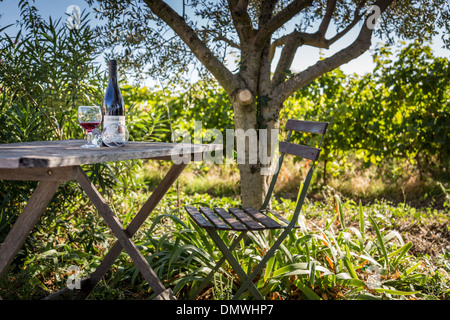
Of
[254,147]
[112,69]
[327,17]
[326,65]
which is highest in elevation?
[327,17]

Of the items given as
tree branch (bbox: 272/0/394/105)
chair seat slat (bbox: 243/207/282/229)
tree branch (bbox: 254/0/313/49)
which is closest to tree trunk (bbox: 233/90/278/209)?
tree branch (bbox: 272/0/394/105)

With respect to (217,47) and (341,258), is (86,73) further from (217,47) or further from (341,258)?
(341,258)

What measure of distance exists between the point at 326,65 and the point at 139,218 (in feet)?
6.84

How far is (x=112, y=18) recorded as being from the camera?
3463 mm

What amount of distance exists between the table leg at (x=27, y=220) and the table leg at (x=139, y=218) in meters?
0.69

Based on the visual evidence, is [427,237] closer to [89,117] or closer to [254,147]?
[254,147]

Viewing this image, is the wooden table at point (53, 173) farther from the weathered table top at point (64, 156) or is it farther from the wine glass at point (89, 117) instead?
the wine glass at point (89, 117)

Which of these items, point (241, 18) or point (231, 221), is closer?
point (231, 221)

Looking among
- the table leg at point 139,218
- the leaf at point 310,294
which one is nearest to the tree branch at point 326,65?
the table leg at point 139,218

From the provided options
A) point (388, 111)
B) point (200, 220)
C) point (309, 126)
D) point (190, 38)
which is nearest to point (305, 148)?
point (309, 126)

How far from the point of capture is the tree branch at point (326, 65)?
342 centimetres

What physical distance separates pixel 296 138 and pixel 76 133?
3.43 m

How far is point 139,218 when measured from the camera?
2.42 metres

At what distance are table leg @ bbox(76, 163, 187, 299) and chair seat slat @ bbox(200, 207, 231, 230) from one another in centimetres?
27
